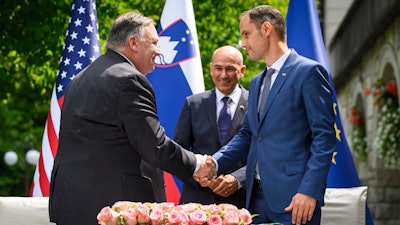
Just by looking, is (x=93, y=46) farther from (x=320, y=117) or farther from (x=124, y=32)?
(x=320, y=117)

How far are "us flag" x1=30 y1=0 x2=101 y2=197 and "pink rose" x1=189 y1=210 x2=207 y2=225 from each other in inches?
168

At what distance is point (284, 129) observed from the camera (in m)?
5.00

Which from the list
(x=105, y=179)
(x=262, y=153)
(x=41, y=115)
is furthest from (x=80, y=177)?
(x=41, y=115)

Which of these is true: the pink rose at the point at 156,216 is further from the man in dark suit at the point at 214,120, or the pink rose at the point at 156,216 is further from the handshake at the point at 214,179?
the man in dark suit at the point at 214,120

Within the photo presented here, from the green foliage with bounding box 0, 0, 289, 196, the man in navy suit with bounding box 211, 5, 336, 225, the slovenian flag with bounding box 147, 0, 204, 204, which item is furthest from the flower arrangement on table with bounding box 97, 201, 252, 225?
the green foliage with bounding box 0, 0, 289, 196

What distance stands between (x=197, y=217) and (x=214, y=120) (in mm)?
2565

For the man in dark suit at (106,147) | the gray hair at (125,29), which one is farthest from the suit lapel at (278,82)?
the gray hair at (125,29)

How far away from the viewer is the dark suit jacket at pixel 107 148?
495 cm

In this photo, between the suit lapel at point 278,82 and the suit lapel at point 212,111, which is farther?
the suit lapel at point 212,111

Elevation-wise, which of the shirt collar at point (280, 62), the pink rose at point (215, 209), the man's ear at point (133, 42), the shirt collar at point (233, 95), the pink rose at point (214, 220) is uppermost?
the man's ear at point (133, 42)

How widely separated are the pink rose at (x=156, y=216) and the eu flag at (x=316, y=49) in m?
3.07

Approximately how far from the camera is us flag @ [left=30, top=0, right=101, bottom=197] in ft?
26.7

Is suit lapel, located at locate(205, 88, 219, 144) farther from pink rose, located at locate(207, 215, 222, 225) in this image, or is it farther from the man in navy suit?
pink rose, located at locate(207, 215, 222, 225)

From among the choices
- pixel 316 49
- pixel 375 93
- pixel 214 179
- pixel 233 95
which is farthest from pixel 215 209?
pixel 375 93
